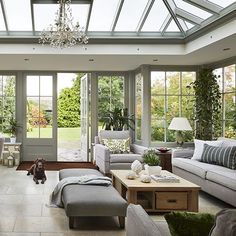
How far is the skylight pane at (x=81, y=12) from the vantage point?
20.4 feet

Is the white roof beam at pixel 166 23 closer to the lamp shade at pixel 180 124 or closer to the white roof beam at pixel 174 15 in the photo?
the white roof beam at pixel 174 15

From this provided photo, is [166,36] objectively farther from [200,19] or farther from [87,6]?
[87,6]

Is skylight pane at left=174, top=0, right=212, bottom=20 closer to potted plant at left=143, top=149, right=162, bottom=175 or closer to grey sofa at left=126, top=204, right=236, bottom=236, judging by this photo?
potted plant at left=143, top=149, right=162, bottom=175

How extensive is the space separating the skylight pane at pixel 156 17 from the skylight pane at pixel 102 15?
2.15 feet

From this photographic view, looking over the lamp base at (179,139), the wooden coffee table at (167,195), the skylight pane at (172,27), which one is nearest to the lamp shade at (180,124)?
the lamp base at (179,139)

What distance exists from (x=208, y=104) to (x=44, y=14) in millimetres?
4003

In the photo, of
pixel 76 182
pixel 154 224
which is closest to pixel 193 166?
pixel 76 182

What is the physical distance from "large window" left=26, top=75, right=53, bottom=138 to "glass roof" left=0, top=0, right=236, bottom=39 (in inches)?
102

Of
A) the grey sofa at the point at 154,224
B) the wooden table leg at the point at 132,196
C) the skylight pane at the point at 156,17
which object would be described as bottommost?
the wooden table leg at the point at 132,196

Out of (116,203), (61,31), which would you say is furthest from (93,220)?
(61,31)

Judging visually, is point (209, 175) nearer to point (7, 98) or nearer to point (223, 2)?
point (223, 2)

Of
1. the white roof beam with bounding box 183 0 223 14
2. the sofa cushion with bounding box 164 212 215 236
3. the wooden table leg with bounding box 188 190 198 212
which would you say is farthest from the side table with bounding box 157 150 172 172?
the sofa cushion with bounding box 164 212 215 236

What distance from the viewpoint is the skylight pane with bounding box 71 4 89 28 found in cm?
622

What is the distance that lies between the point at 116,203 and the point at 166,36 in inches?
155
